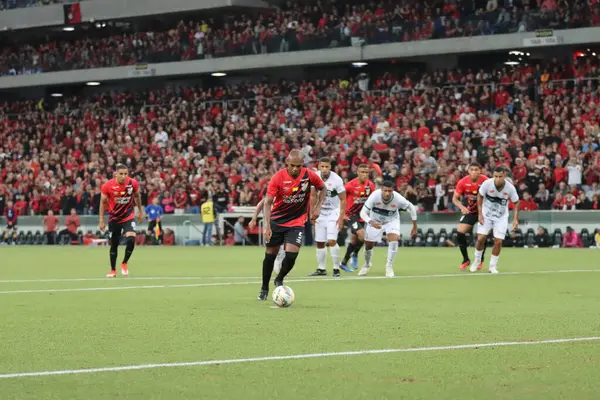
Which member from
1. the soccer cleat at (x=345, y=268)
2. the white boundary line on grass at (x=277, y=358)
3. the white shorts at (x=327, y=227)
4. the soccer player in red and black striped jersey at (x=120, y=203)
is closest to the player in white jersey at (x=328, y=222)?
the white shorts at (x=327, y=227)

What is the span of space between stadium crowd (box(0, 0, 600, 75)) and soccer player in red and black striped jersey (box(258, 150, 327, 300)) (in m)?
29.6

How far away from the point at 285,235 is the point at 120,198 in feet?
25.0

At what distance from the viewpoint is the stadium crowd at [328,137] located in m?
37.3

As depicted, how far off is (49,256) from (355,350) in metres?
24.0

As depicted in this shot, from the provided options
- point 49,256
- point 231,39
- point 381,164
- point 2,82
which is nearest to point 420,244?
point 381,164

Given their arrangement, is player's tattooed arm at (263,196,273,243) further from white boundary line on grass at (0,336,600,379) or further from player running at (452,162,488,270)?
player running at (452,162,488,270)

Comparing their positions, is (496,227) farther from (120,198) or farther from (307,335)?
(307,335)

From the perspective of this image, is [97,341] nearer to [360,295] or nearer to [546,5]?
[360,295]

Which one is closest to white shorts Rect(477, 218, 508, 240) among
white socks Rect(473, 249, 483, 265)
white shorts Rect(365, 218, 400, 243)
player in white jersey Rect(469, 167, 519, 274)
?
player in white jersey Rect(469, 167, 519, 274)

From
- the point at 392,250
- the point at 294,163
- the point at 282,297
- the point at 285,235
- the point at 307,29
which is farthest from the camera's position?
the point at 307,29

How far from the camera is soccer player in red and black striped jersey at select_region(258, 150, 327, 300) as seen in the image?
50.4 feet

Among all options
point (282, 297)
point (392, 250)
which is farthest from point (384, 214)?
point (282, 297)

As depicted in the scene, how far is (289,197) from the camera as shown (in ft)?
50.7

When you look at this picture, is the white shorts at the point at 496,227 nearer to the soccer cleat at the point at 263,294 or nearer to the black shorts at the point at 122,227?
the black shorts at the point at 122,227
